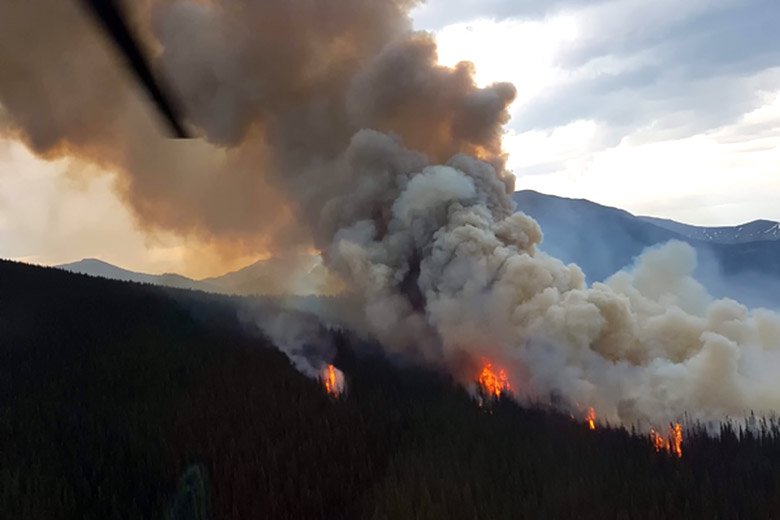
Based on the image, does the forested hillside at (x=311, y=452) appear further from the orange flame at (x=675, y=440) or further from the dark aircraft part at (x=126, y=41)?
the dark aircraft part at (x=126, y=41)

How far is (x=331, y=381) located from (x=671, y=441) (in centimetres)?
3122

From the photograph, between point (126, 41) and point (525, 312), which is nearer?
point (126, 41)

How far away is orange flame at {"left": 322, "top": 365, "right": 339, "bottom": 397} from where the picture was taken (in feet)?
176

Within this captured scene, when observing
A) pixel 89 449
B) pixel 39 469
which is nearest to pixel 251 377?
pixel 89 449

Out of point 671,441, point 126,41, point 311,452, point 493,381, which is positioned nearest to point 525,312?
point 493,381

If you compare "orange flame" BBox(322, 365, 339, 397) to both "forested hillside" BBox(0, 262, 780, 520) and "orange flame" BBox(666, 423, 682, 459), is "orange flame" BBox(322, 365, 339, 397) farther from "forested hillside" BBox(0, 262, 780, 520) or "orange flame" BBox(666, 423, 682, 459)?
"orange flame" BBox(666, 423, 682, 459)

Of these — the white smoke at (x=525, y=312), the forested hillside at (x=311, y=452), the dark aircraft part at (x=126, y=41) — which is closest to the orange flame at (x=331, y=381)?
the forested hillside at (x=311, y=452)

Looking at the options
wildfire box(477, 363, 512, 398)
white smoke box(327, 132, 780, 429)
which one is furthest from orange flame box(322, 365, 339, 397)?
wildfire box(477, 363, 512, 398)

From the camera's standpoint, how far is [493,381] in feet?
164

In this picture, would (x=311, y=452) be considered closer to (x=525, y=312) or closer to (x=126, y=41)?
(x=525, y=312)

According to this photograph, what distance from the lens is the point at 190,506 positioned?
3152 cm

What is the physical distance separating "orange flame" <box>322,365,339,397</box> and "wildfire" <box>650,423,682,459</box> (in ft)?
85.0

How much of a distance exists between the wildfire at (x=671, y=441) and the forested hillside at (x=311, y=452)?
0.60m

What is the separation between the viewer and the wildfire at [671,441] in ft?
118
